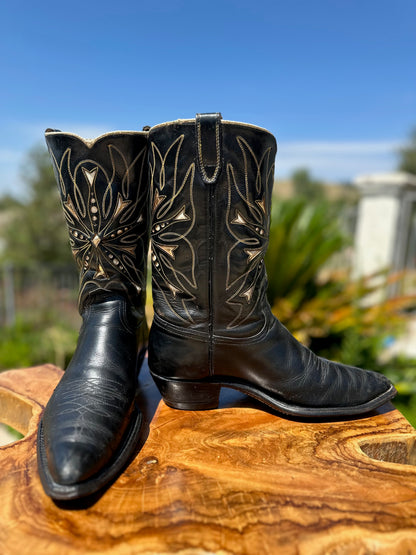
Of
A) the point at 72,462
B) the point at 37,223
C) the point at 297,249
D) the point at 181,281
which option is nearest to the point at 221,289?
the point at 181,281

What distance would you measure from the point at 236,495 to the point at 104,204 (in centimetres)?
74

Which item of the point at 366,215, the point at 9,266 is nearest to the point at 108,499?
the point at 366,215

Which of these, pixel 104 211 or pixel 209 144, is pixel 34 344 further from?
pixel 209 144

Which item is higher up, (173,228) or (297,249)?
(173,228)

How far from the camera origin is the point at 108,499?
0.74 meters

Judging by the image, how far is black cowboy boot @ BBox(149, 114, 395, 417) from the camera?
2.98 ft

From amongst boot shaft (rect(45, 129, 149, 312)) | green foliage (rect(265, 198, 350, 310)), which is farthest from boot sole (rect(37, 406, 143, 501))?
green foliage (rect(265, 198, 350, 310))

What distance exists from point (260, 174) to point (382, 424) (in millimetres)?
738

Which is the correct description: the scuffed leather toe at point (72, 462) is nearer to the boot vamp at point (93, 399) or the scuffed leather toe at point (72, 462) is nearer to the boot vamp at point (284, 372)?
the boot vamp at point (93, 399)

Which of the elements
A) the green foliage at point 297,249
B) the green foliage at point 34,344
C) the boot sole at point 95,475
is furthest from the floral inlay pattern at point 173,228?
the green foliage at point 34,344

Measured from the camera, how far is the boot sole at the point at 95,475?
71cm

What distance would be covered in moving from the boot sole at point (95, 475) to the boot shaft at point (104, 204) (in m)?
0.39

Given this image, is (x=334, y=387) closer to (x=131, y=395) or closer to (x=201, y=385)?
(x=201, y=385)

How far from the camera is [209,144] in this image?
2.89 feet
